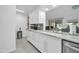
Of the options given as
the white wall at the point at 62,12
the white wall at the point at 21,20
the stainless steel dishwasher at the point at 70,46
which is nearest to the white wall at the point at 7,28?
the white wall at the point at 62,12

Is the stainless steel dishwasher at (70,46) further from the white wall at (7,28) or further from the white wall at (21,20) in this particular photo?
the white wall at (21,20)

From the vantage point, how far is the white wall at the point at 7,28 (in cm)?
293

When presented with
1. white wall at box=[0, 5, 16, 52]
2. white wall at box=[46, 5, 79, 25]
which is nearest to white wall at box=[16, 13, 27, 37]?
white wall at box=[0, 5, 16, 52]

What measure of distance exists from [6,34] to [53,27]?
2154mm

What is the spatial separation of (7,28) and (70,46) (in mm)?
2618

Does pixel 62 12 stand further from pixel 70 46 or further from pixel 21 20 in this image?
pixel 21 20

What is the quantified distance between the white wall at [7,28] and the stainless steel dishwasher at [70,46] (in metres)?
2.39

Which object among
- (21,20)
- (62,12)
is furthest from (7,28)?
(21,20)

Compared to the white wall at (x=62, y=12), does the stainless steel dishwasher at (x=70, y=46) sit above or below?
below

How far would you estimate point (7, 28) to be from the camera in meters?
3.13

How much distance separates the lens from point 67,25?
265 cm

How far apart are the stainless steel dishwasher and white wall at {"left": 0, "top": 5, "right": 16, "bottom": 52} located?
2.39 meters

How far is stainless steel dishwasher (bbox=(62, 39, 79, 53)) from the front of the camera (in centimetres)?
143
